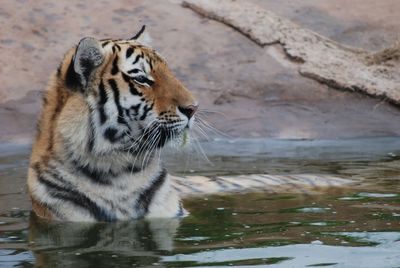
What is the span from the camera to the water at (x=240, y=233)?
4461 mm

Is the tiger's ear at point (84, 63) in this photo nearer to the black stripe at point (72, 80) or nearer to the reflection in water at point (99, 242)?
the black stripe at point (72, 80)

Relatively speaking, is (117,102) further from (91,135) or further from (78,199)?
(78,199)

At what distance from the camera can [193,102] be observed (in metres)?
5.23

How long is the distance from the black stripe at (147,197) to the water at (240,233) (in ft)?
0.25

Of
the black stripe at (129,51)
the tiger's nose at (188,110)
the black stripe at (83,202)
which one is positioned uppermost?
the black stripe at (129,51)

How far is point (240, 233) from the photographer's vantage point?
503 centimetres

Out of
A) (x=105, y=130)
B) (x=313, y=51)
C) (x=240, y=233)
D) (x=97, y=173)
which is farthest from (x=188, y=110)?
(x=313, y=51)

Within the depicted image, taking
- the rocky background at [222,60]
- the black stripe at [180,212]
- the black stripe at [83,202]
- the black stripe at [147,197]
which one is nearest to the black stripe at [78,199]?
the black stripe at [83,202]

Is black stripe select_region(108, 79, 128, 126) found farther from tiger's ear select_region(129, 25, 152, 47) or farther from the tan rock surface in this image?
the tan rock surface

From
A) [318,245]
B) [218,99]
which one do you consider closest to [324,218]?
[318,245]

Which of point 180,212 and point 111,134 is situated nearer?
point 111,134

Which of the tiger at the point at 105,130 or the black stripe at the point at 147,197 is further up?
the tiger at the point at 105,130

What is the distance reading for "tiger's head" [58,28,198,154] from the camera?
5.19 m

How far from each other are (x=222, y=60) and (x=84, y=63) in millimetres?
3974
